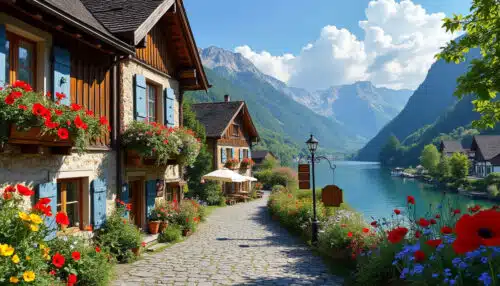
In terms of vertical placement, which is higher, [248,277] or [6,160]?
[6,160]

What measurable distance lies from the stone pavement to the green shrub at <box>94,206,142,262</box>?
0.41 meters

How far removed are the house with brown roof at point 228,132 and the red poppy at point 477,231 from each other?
76.5 ft

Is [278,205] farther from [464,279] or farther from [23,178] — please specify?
[464,279]

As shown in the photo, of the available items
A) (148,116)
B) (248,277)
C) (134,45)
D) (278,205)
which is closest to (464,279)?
(248,277)

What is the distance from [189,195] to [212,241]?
40.2 feet

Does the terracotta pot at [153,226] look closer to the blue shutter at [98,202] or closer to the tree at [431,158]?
the blue shutter at [98,202]

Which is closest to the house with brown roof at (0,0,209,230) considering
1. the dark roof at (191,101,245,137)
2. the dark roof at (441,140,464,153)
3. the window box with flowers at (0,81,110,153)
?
the window box with flowers at (0,81,110,153)

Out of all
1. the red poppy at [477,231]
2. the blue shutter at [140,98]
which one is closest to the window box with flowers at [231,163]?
the blue shutter at [140,98]

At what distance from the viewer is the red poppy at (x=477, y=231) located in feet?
8.27

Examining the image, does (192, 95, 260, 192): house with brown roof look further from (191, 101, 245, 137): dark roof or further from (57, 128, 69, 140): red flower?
(57, 128, 69, 140): red flower

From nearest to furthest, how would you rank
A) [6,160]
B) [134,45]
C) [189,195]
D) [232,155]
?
[6,160]
[134,45]
[189,195]
[232,155]

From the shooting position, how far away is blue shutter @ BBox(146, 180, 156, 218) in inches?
427

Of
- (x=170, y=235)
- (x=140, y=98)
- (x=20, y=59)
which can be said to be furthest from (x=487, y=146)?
(x=20, y=59)

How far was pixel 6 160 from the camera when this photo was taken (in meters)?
6.05
